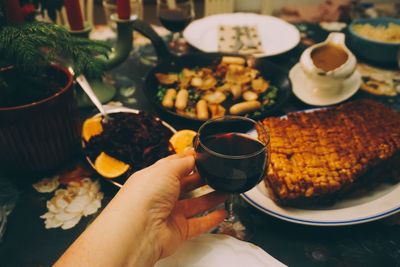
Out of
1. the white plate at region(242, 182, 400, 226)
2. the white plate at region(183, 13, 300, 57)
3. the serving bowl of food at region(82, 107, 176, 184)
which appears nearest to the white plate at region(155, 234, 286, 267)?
the white plate at region(242, 182, 400, 226)

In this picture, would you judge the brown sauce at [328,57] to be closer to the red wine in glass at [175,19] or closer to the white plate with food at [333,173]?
the white plate with food at [333,173]

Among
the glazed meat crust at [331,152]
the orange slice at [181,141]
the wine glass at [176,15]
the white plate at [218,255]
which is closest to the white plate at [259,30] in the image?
the wine glass at [176,15]

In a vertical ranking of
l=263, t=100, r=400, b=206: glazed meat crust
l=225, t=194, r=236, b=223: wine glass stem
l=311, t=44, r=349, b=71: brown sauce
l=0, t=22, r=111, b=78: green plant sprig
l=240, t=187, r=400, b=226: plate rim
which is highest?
l=0, t=22, r=111, b=78: green plant sprig

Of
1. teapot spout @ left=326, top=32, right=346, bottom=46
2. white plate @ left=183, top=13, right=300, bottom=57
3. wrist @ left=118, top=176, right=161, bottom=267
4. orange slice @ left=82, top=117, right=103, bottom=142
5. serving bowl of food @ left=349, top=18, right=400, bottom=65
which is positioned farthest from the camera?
white plate @ left=183, top=13, right=300, bottom=57

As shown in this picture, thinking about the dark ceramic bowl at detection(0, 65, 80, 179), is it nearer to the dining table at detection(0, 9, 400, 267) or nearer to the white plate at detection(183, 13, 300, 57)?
the dining table at detection(0, 9, 400, 267)

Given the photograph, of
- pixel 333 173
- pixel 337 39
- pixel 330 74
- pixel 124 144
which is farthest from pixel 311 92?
pixel 124 144

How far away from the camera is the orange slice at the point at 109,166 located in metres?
1.08

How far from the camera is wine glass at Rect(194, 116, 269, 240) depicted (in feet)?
2.77

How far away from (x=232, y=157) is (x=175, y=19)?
4.04 ft

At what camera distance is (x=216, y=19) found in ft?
7.21

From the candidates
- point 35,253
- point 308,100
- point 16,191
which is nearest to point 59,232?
point 35,253

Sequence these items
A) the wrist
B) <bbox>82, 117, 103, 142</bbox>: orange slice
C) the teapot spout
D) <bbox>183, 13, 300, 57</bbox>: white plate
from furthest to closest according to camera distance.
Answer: <bbox>183, 13, 300, 57</bbox>: white plate → the teapot spout → <bbox>82, 117, 103, 142</bbox>: orange slice → the wrist

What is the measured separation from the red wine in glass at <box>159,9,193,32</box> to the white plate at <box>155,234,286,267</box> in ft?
4.15

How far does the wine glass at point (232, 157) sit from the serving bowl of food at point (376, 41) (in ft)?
3.70
